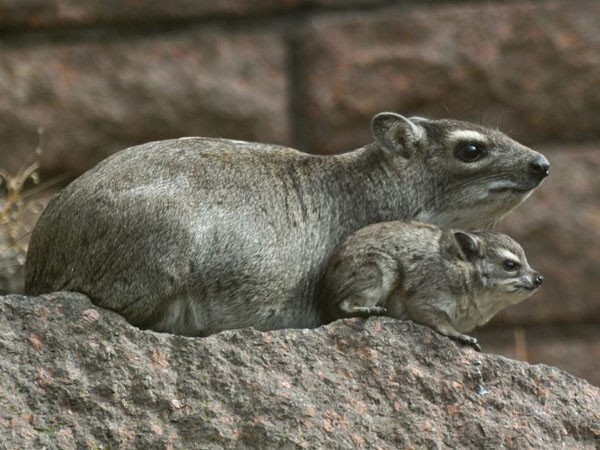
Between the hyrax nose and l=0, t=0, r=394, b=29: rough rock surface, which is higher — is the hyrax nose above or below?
below

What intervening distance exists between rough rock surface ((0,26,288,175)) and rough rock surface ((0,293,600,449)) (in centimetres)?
382

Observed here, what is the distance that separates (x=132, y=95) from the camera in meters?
8.80

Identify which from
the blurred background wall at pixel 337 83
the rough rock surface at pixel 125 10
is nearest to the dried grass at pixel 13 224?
the blurred background wall at pixel 337 83

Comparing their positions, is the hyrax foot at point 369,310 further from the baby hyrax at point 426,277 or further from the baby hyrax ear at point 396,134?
the baby hyrax ear at point 396,134

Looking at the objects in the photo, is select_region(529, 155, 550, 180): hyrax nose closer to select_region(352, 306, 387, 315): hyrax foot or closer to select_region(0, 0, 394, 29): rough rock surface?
select_region(352, 306, 387, 315): hyrax foot

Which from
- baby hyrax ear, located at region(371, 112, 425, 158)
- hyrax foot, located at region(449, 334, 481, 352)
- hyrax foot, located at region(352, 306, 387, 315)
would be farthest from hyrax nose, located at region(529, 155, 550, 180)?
hyrax foot, located at region(352, 306, 387, 315)

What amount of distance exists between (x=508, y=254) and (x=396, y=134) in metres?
0.84

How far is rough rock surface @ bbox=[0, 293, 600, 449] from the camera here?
15.3 feet

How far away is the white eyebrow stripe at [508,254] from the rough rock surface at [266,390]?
1.68ft

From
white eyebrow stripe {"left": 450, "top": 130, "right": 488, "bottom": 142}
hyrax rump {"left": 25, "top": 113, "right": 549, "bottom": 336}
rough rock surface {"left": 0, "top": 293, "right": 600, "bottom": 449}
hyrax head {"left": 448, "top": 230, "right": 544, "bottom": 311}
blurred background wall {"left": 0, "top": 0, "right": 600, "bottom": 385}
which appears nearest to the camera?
rough rock surface {"left": 0, "top": 293, "right": 600, "bottom": 449}

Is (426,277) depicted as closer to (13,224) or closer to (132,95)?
(13,224)

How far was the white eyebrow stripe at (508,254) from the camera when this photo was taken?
559 cm

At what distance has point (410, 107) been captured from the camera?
8750 mm

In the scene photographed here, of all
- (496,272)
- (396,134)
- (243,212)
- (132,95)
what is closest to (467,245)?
(496,272)
